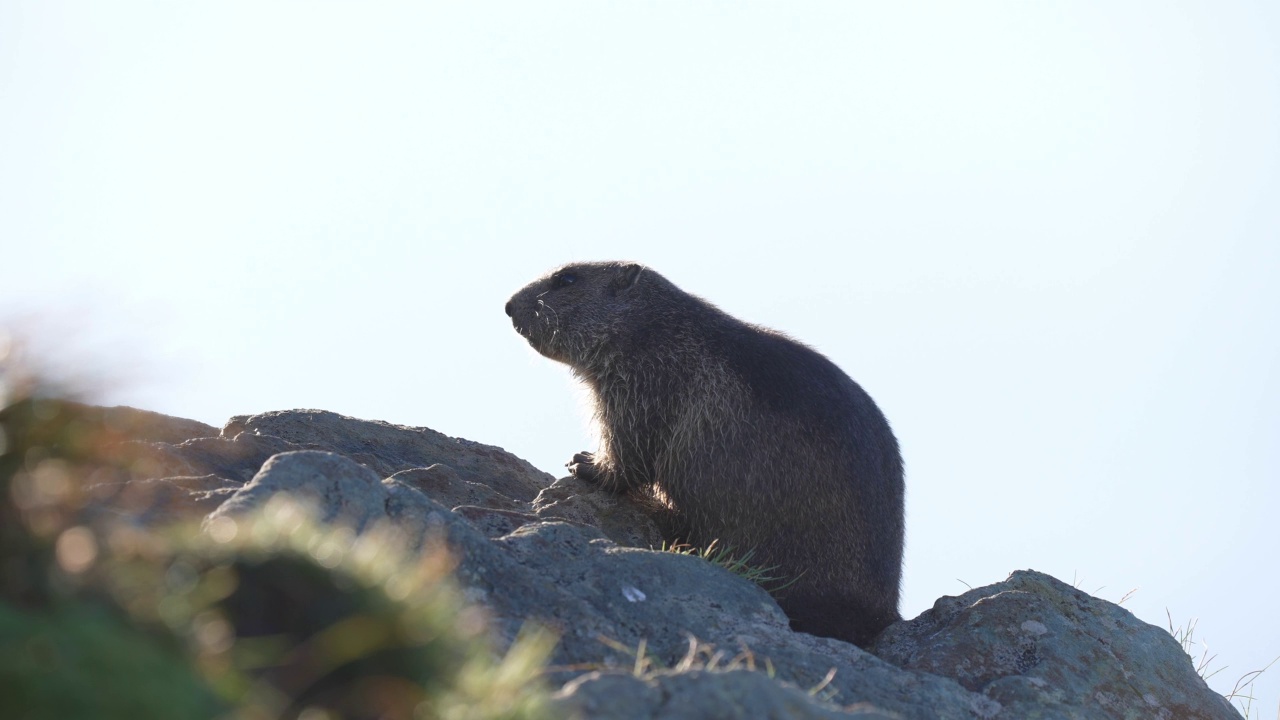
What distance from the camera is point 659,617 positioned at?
6.01 meters

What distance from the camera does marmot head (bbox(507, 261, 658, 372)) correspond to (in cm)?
1061

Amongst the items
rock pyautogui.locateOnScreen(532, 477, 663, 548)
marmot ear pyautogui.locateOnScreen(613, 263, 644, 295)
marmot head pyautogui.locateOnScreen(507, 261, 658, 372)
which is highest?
marmot ear pyautogui.locateOnScreen(613, 263, 644, 295)

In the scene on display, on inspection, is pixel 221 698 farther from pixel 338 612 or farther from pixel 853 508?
pixel 853 508

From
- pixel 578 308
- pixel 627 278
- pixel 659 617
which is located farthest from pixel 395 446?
pixel 659 617

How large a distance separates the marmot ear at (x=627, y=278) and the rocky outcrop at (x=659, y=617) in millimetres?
2227

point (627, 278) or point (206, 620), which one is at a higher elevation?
point (627, 278)

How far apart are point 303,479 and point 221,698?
2736 mm

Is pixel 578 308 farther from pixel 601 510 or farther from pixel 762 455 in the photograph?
pixel 762 455

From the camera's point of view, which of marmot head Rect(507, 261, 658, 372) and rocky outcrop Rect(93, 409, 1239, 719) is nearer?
rocky outcrop Rect(93, 409, 1239, 719)

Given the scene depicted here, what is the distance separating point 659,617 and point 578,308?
5.21 meters

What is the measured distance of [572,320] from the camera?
1080 centimetres

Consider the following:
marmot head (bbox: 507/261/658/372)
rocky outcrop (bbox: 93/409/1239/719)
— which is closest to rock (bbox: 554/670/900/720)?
rocky outcrop (bbox: 93/409/1239/719)

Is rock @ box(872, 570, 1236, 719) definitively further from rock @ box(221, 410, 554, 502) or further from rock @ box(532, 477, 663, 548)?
rock @ box(221, 410, 554, 502)

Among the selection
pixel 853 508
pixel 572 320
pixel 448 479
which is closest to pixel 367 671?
pixel 448 479
